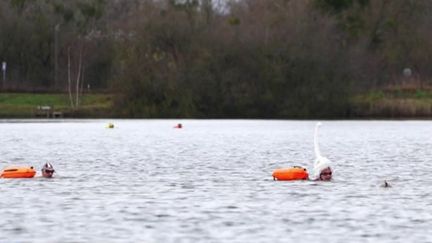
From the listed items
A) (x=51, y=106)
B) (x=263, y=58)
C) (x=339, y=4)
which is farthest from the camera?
(x=339, y=4)

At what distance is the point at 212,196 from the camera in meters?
24.3

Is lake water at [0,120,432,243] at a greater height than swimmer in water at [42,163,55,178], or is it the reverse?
swimmer in water at [42,163,55,178]

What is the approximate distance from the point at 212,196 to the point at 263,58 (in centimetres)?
6773

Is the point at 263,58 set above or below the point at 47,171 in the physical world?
above

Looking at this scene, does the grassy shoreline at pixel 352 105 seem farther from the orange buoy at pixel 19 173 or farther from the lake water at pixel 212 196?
the orange buoy at pixel 19 173

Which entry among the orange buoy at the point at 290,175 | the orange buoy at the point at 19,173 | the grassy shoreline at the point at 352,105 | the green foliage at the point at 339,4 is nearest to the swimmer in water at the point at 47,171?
the orange buoy at the point at 19,173

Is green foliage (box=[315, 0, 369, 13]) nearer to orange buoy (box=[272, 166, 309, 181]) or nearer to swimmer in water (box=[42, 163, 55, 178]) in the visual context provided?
orange buoy (box=[272, 166, 309, 181])

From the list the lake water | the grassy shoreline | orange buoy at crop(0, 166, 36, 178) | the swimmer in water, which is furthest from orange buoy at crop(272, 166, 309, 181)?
the grassy shoreline

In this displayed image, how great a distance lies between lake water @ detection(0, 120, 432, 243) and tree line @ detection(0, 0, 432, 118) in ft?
144

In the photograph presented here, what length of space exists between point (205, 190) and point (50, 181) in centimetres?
456

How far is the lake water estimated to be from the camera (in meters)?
18.6

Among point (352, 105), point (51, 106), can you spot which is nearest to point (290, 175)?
point (352, 105)

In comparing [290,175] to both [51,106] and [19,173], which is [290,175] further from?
[51,106]

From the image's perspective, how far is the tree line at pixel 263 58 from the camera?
297ft
